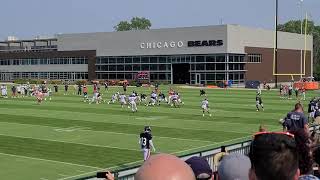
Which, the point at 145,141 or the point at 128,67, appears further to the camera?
the point at 128,67

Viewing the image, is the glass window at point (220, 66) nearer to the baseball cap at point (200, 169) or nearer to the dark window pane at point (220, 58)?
the dark window pane at point (220, 58)

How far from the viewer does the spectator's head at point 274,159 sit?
319 centimetres

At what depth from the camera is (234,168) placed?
171 inches

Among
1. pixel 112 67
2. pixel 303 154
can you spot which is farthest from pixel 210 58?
pixel 303 154

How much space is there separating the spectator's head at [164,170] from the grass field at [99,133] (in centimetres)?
1271

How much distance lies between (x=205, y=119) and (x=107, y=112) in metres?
7.81

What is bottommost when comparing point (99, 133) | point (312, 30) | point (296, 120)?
point (99, 133)

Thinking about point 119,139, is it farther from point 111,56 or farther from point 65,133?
point 111,56

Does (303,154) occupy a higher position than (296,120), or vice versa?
(303,154)

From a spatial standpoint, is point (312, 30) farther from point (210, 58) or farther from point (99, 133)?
point (99, 133)

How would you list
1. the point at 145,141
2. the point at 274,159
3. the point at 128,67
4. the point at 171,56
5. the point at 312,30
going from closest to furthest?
the point at 274,159 < the point at 145,141 < the point at 171,56 < the point at 128,67 < the point at 312,30

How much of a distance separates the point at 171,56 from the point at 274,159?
8088 centimetres

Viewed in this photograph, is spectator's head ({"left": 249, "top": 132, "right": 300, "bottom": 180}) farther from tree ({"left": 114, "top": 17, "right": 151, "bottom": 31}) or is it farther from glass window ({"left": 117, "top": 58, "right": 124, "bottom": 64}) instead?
tree ({"left": 114, "top": 17, "right": 151, "bottom": 31})

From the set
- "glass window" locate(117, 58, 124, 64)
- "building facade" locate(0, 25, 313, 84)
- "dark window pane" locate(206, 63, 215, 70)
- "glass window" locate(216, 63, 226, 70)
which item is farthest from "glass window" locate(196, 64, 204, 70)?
"glass window" locate(117, 58, 124, 64)
